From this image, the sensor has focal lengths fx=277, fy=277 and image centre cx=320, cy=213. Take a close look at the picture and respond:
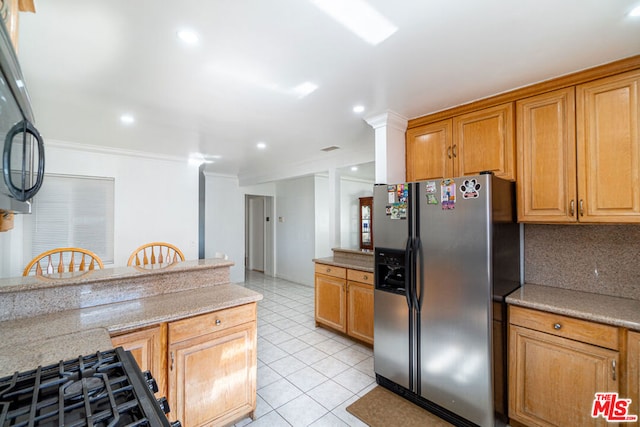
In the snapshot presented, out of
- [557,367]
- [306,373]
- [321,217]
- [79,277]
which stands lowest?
[306,373]

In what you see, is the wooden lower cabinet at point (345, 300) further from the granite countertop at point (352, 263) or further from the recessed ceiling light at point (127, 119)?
the recessed ceiling light at point (127, 119)

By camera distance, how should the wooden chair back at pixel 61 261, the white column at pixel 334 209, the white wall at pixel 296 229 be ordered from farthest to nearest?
the white wall at pixel 296 229 < the white column at pixel 334 209 < the wooden chair back at pixel 61 261

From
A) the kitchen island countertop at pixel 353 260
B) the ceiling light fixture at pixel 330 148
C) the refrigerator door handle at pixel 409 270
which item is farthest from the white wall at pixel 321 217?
the refrigerator door handle at pixel 409 270

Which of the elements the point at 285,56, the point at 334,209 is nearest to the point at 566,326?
the point at 285,56

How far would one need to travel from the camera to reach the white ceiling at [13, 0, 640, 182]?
50.9 inches

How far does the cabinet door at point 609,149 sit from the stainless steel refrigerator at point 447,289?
437 millimetres

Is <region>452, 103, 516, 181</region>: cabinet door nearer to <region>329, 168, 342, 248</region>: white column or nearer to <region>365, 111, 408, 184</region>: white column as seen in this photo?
<region>365, 111, 408, 184</region>: white column

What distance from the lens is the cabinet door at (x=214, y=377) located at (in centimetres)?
159

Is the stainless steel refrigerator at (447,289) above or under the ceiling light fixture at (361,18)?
under

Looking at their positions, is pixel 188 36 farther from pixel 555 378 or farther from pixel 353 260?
pixel 555 378

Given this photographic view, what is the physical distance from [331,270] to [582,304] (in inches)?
87.4

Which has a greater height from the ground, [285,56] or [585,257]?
[285,56]

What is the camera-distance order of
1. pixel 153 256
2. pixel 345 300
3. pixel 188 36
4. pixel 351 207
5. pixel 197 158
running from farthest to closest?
pixel 351 207 → pixel 197 158 → pixel 345 300 → pixel 153 256 → pixel 188 36

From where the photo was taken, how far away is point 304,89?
205cm
